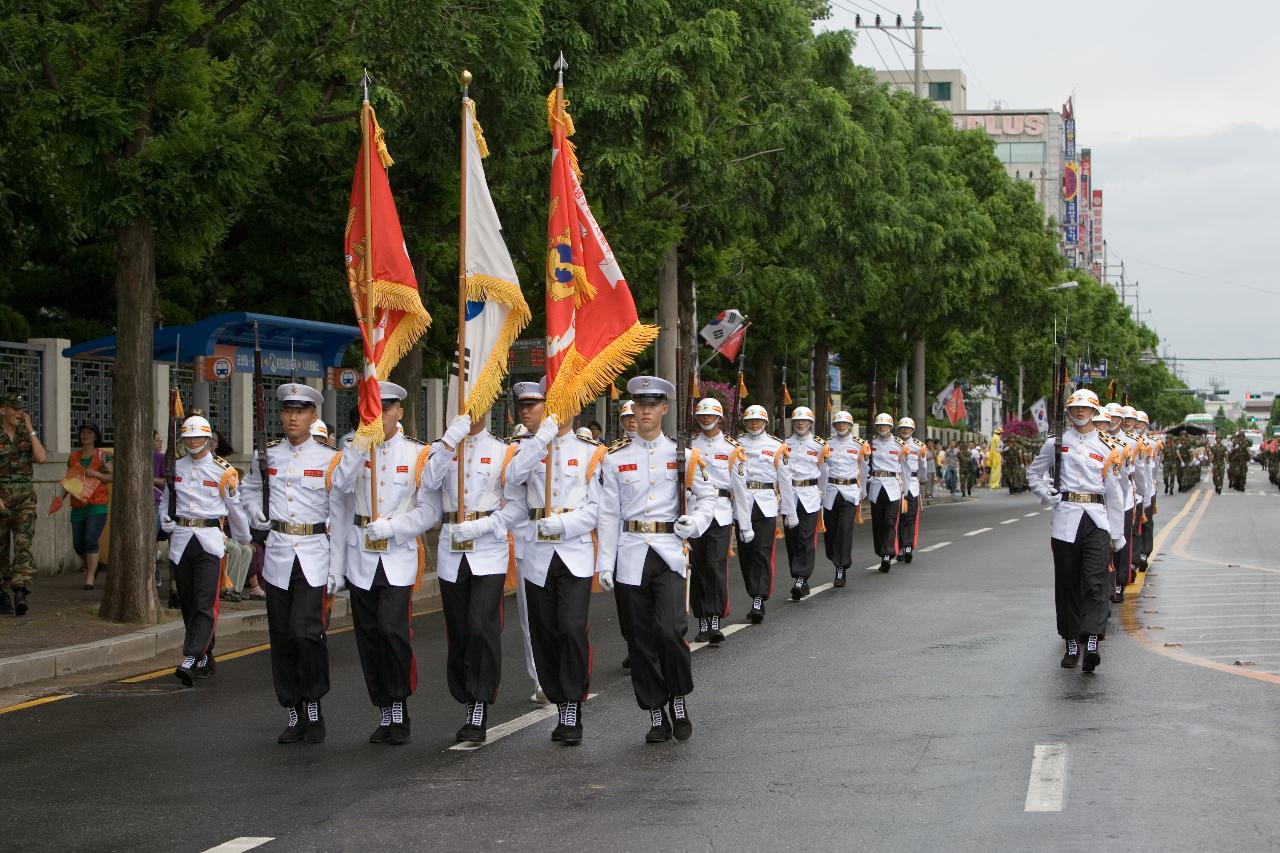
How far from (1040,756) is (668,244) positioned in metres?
18.6

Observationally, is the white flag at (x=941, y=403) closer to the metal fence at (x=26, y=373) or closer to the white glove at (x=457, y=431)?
the metal fence at (x=26, y=373)

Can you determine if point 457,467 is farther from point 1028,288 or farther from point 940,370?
point 940,370

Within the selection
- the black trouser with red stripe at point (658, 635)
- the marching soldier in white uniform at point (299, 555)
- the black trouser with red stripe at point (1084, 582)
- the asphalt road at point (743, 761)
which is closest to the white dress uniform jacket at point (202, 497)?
the asphalt road at point (743, 761)

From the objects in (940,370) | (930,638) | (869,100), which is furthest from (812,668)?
(940,370)

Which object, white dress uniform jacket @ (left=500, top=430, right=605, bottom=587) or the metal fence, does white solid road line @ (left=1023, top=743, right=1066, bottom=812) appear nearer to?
white dress uniform jacket @ (left=500, top=430, right=605, bottom=587)

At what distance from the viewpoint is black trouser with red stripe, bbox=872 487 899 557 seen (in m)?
20.0

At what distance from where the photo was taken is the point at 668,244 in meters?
26.4

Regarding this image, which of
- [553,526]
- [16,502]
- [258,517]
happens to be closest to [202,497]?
[258,517]

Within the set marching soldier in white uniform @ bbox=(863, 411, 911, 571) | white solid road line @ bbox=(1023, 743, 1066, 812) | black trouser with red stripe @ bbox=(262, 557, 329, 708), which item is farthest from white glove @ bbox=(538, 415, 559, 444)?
marching soldier in white uniform @ bbox=(863, 411, 911, 571)

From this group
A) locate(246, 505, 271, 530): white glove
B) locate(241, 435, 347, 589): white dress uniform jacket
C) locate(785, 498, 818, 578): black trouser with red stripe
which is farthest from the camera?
locate(785, 498, 818, 578): black trouser with red stripe

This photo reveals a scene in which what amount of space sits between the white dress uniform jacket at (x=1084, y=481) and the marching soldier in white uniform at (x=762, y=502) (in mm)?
3304

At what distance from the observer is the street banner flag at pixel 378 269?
397 inches

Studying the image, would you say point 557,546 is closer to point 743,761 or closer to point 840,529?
point 743,761

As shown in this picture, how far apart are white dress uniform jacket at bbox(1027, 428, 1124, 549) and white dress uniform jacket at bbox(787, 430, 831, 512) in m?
5.18
